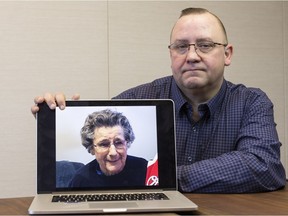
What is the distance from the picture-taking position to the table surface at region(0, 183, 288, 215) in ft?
3.27

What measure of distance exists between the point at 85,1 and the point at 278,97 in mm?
1271

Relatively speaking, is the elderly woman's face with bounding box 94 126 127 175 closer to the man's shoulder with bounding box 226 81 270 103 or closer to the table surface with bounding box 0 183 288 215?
the table surface with bounding box 0 183 288 215

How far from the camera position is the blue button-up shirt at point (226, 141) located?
4.19 feet

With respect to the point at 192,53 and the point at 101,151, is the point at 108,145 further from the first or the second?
the point at 192,53

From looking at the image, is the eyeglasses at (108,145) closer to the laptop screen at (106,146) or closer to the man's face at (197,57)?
the laptop screen at (106,146)

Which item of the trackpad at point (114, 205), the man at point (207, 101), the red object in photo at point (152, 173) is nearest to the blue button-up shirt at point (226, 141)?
the man at point (207, 101)

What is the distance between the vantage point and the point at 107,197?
3.50ft

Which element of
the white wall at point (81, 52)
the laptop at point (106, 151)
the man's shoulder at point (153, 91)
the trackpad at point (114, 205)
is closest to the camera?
the trackpad at point (114, 205)

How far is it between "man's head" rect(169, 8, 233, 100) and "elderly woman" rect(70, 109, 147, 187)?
46cm

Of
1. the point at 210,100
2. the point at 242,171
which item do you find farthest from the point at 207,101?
the point at 242,171

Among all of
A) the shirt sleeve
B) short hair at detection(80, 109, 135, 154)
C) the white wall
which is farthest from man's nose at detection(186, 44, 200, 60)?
the white wall

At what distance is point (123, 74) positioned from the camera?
7.95 feet

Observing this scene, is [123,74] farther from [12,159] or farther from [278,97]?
[278,97]

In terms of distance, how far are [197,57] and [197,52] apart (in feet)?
0.07
